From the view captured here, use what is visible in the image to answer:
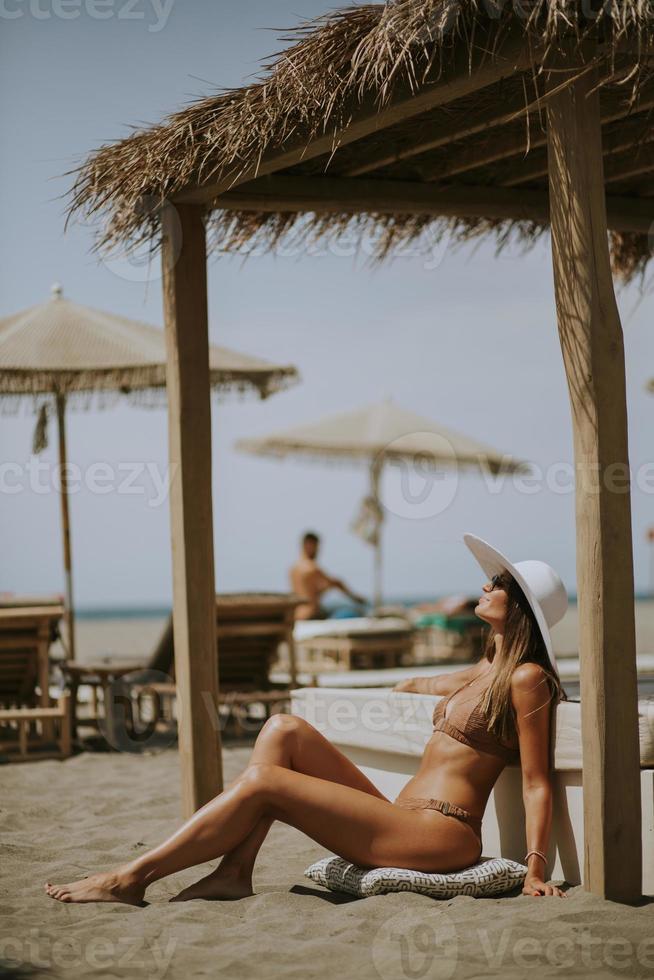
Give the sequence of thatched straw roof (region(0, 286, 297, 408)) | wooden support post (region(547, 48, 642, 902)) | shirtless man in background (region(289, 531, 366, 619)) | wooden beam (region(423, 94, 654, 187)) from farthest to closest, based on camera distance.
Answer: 1. shirtless man in background (region(289, 531, 366, 619))
2. thatched straw roof (region(0, 286, 297, 408))
3. wooden beam (region(423, 94, 654, 187))
4. wooden support post (region(547, 48, 642, 902))

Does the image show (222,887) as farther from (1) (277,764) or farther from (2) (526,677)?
(2) (526,677)

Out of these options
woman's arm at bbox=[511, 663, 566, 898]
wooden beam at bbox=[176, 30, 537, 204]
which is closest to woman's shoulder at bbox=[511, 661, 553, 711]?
woman's arm at bbox=[511, 663, 566, 898]

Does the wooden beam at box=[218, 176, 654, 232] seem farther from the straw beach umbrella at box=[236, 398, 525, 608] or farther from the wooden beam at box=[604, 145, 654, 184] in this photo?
the straw beach umbrella at box=[236, 398, 525, 608]

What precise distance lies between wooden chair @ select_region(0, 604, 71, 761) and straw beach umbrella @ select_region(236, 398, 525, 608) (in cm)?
623

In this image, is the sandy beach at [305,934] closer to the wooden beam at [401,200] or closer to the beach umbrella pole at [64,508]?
the wooden beam at [401,200]

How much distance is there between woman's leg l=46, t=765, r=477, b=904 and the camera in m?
3.85

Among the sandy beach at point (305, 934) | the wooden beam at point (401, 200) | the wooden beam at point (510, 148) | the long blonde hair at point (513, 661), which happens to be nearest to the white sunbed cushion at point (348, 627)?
the wooden beam at point (401, 200)

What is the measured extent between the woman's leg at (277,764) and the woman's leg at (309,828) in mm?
112

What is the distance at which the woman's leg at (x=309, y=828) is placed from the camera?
385cm

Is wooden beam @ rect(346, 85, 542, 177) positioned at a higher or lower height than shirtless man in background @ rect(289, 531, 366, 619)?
higher

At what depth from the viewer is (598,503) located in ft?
12.5

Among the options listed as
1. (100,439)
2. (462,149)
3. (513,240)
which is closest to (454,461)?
(513,240)

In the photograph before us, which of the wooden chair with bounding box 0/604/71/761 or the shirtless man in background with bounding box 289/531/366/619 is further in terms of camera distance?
the shirtless man in background with bounding box 289/531/366/619

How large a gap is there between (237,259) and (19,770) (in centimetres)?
317
